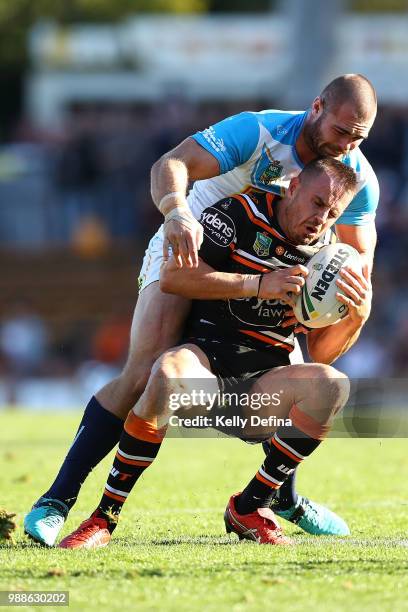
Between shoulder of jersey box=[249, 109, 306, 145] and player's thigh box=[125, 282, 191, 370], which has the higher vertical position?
shoulder of jersey box=[249, 109, 306, 145]

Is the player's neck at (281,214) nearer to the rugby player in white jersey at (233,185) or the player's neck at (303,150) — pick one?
the rugby player in white jersey at (233,185)

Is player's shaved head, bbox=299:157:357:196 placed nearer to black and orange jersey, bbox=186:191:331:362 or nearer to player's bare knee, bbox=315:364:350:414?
black and orange jersey, bbox=186:191:331:362

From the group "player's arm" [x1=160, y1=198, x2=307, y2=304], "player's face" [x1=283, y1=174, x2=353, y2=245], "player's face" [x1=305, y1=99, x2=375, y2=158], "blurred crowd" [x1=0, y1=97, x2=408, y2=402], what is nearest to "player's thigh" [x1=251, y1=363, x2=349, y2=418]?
"player's arm" [x1=160, y1=198, x2=307, y2=304]

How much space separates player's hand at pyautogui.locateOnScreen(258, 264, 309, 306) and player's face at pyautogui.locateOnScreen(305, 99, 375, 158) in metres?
0.61

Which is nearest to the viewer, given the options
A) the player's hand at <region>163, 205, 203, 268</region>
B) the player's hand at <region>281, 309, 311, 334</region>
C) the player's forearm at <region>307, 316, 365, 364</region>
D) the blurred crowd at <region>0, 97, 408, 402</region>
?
the player's hand at <region>163, 205, 203, 268</region>

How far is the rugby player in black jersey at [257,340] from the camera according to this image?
18.0 ft

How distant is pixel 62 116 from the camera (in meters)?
26.1

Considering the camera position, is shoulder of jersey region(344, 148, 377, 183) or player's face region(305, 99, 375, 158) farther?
shoulder of jersey region(344, 148, 377, 183)

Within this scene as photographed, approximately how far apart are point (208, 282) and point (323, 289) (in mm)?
532

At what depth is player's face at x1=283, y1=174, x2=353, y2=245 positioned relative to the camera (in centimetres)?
552

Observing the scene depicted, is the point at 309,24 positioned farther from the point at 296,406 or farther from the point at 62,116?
the point at 296,406

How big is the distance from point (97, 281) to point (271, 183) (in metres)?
14.8

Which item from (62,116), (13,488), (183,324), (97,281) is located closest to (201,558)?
(183,324)

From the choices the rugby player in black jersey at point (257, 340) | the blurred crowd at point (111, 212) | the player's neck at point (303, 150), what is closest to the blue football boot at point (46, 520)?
the rugby player in black jersey at point (257, 340)
